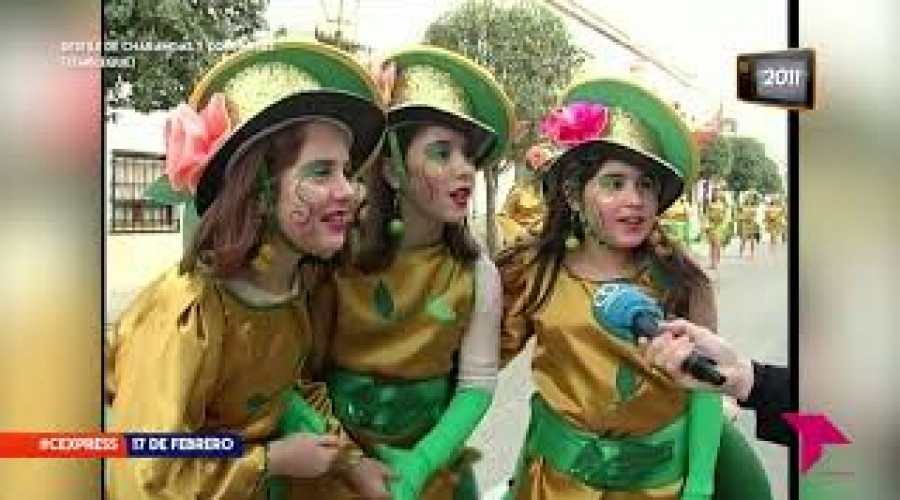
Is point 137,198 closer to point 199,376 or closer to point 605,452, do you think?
point 199,376

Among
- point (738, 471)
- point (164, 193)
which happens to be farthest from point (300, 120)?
point (738, 471)

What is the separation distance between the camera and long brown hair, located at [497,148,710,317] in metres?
2.93

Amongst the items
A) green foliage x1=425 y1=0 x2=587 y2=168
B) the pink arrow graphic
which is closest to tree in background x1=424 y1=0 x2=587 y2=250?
green foliage x1=425 y1=0 x2=587 y2=168

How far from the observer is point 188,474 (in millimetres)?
2871

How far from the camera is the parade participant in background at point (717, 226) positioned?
2922 mm

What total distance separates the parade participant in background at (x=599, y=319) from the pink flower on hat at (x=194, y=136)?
0.68 metres

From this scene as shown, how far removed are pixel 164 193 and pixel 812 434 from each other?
4.97ft

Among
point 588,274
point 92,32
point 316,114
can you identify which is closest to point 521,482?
point 588,274

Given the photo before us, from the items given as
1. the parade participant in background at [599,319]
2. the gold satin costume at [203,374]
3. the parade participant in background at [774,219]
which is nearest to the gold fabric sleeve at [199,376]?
the gold satin costume at [203,374]

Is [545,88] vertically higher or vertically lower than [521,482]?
higher

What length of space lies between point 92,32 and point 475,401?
45.1 inches

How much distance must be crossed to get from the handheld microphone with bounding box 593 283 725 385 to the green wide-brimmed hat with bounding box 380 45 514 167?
1.37 feet

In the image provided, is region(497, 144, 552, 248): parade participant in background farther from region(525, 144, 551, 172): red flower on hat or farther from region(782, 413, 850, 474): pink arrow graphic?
region(782, 413, 850, 474): pink arrow graphic

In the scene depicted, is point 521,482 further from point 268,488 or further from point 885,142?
point 885,142
